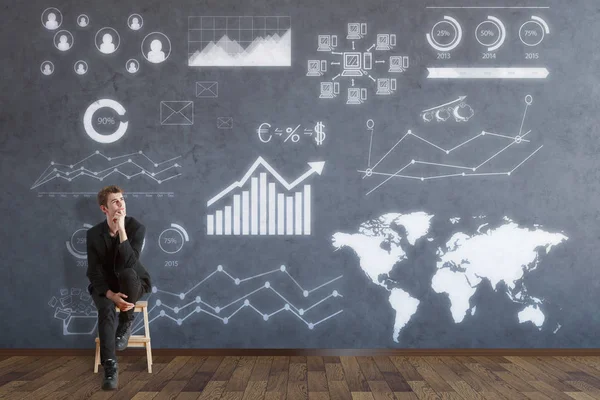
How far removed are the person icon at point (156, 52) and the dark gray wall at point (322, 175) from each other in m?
0.06

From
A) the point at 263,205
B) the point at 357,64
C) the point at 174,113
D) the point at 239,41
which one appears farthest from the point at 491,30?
the point at 174,113

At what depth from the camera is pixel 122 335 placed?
3783 mm

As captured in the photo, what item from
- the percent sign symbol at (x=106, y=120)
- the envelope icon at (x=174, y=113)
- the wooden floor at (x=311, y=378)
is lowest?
the wooden floor at (x=311, y=378)

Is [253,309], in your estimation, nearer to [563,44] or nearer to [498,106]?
[498,106]

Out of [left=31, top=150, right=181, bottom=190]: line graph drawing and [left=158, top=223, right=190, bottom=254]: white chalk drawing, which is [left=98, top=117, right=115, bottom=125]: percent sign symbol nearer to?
[left=31, top=150, right=181, bottom=190]: line graph drawing

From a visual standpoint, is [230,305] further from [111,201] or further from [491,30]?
[491,30]

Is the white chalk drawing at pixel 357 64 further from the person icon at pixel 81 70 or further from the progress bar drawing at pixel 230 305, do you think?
the person icon at pixel 81 70

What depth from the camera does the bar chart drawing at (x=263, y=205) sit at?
14.6 ft

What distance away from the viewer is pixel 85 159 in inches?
176

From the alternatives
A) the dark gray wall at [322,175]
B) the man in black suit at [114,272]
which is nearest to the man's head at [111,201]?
the man in black suit at [114,272]

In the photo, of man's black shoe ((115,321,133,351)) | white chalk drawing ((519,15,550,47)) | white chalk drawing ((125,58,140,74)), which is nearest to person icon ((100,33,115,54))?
white chalk drawing ((125,58,140,74))

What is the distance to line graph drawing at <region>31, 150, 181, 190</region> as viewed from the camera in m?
4.45

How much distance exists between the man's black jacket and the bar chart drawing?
2.29 feet

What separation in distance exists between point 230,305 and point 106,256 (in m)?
1.01
